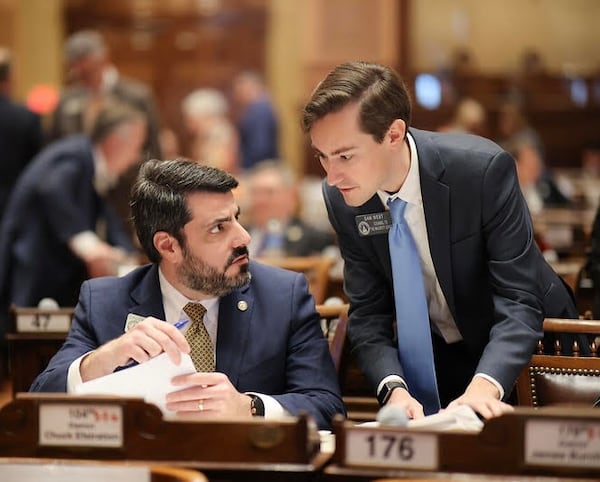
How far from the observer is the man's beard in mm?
2857

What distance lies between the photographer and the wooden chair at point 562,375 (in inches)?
110

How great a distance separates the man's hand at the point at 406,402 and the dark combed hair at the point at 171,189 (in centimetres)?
67

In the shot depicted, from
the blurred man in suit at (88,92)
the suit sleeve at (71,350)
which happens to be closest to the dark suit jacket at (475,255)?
the suit sleeve at (71,350)

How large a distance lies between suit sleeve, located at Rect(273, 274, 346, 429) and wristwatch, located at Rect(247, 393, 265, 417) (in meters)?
0.07

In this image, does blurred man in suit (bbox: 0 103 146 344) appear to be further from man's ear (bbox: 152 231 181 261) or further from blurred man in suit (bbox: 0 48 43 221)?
man's ear (bbox: 152 231 181 261)

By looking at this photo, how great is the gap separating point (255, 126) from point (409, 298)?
926cm

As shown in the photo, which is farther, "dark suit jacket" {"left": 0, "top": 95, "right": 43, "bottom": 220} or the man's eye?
"dark suit jacket" {"left": 0, "top": 95, "right": 43, "bottom": 220}

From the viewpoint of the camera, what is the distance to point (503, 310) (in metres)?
2.78

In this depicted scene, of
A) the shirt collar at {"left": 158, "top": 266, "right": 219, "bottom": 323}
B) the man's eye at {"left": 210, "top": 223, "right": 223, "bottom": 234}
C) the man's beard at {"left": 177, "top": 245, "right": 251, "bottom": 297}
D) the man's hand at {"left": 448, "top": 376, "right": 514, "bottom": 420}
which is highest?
the man's eye at {"left": 210, "top": 223, "right": 223, "bottom": 234}

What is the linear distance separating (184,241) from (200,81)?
36.6ft

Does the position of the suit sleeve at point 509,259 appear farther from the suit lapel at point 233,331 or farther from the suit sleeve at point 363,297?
the suit lapel at point 233,331

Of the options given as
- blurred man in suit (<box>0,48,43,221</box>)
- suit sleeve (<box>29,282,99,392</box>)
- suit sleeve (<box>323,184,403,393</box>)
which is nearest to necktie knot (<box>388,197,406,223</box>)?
suit sleeve (<box>323,184,403,393</box>)

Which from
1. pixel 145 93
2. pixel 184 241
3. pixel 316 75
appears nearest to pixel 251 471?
pixel 184 241

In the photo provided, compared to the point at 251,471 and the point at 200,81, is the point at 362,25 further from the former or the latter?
the point at 251,471
